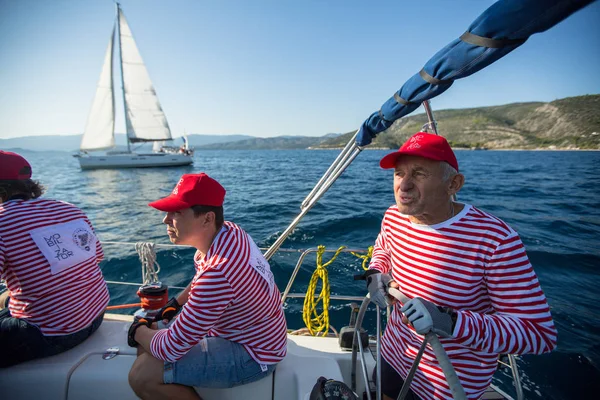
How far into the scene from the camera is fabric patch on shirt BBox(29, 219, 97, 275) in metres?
1.69

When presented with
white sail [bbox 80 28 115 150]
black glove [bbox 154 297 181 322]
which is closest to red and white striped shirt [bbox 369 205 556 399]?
black glove [bbox 154 297 181 322]

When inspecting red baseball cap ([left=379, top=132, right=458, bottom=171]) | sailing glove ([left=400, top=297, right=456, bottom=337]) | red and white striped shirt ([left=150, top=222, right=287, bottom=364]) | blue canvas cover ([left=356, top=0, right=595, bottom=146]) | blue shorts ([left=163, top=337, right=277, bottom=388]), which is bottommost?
blue shorts ([left=163, top=337, right=277, bottom=388])

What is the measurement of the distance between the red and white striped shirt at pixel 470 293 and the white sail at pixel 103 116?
40377 millimetres

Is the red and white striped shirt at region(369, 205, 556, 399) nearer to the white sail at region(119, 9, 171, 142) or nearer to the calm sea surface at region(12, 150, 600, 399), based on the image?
the calm sea surface at region(12, 150, 600, 399)

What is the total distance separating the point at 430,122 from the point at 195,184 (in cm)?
168

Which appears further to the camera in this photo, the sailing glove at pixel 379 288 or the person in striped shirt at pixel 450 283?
the sailing glove at pixel 379 288

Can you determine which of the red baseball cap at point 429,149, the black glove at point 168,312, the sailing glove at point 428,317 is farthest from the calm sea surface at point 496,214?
the red baseball cap at point 429,149

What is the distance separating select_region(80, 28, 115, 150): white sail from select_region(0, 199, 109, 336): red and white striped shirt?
38825mm

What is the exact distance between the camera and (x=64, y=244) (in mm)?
1779

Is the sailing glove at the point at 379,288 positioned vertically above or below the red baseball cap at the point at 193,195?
below

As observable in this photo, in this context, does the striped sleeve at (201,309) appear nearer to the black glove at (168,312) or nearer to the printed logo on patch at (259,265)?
the printed logo on patch at (259,265)

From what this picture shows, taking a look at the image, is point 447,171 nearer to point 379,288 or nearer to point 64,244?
point 379,288

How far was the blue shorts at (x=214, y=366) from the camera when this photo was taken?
57.9 inches

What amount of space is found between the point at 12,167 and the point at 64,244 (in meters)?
0.59
